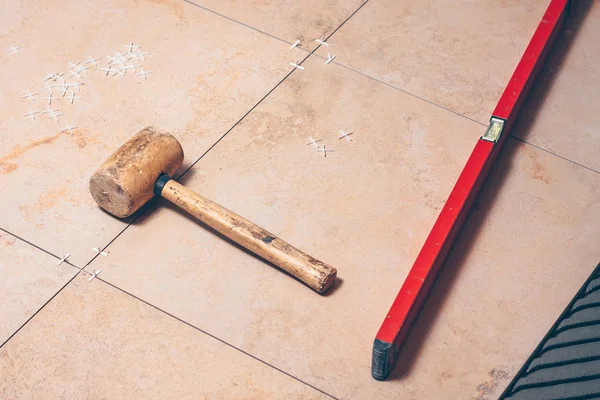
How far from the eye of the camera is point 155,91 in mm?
4207

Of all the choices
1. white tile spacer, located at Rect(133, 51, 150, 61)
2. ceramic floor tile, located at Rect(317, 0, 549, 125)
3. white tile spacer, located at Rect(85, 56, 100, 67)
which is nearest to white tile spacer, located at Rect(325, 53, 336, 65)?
ceramic floor tile, located at Rect(317, 0, 549, 125)

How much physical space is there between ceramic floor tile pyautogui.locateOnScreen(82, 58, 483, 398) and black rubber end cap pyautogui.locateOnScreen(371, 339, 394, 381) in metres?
0.06

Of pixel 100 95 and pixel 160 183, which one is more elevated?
pixel 160 183

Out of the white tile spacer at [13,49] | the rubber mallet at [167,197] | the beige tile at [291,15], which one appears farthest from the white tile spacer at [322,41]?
the white tile spacer at [13,49]

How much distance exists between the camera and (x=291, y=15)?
470 centimetres

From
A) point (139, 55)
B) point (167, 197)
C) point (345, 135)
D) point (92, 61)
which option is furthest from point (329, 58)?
point (167, 197)

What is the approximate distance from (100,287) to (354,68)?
189 cm

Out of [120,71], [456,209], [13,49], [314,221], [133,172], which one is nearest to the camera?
[456,209]

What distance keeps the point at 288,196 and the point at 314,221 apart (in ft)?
0.64

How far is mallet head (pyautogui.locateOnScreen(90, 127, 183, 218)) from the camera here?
3391mm

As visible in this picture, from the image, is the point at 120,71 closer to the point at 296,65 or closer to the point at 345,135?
→ the point at 296,65

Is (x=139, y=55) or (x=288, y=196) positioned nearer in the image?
(x=288, y=196)

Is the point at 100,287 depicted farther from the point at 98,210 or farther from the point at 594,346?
the point at 594,346

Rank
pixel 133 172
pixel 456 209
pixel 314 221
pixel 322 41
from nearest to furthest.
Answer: pixel 456 209 → pixel 133 172 → pixel 314 221 → pixel 322 41
